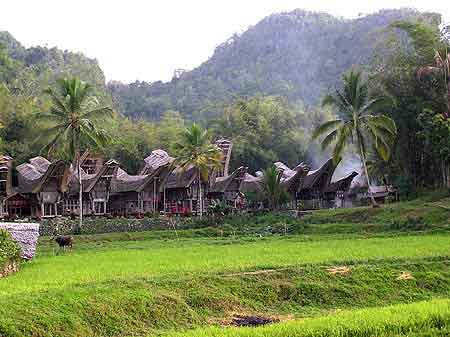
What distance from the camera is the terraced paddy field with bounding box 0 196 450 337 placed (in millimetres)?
9375

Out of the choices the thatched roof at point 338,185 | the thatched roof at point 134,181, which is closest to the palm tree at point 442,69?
the thatched roof at point 338,185

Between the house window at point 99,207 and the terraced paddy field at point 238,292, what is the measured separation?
21863 millimetres

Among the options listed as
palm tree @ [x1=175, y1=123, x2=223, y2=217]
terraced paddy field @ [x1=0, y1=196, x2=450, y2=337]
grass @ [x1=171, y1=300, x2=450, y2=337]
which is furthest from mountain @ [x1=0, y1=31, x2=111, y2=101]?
grass @ [x1=171, y1=300, x2=450, y2=337]

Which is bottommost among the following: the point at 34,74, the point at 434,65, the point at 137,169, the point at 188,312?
the point at 188,312

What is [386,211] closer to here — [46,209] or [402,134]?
[402,134]

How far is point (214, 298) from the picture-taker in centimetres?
1220

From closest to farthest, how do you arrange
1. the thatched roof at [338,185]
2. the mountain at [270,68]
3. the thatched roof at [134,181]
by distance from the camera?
the thatched roof at [134,181]
the thatched roof at [338,185]
the mountain at [270,68]

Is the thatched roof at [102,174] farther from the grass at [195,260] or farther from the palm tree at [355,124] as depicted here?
the grass at [195,260]

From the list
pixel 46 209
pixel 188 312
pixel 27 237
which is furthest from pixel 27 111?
pixel 188 312

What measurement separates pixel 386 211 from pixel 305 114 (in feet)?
123

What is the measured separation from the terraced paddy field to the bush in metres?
0.46

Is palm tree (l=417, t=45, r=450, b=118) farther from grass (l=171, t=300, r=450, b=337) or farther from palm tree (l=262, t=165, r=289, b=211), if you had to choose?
grass (l=171, t=300, r=450, b=337)

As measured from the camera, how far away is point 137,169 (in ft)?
166

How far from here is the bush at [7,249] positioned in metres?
14.5
